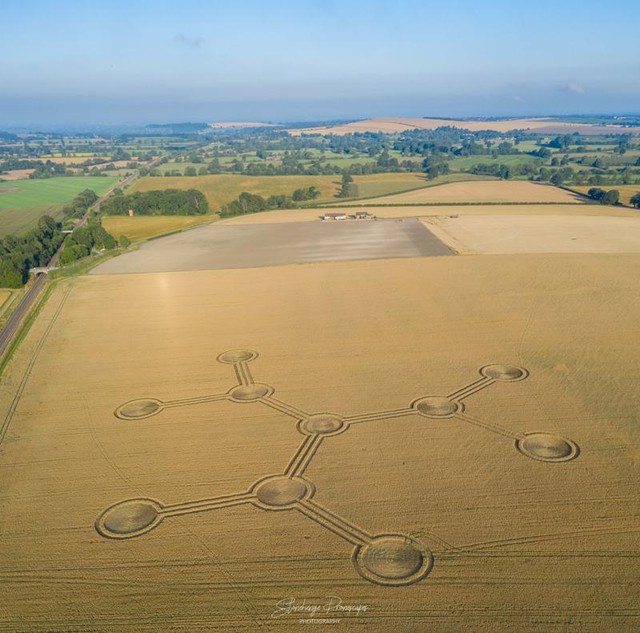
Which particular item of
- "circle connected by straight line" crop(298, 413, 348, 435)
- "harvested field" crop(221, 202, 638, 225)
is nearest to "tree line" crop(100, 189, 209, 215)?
"harvested field" crop(221, 202, 638, 225)

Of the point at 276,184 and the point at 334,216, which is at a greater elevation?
the point at 276,184

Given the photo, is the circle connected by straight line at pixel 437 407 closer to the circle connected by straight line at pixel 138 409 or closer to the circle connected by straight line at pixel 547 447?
the circle connected by straight line at pixel 547 447

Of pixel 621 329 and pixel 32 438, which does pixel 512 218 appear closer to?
pixel 621 329

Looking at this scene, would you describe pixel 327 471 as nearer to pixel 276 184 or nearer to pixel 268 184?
pixel 276 184

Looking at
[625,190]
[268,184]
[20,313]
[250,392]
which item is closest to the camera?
[250,392]

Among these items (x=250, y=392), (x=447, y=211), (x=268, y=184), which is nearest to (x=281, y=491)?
(x=250, y=392)

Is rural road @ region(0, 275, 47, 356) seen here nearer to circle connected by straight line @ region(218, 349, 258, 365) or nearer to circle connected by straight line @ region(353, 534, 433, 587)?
circle connected by straight line @ region(218, 349, 258, 365)
